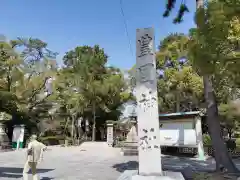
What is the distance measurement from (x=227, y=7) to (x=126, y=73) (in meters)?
20.7

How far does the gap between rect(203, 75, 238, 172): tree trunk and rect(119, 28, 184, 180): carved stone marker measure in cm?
175

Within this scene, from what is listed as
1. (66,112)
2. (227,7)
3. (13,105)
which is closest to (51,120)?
(66,112)

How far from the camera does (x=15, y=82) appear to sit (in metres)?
20.4

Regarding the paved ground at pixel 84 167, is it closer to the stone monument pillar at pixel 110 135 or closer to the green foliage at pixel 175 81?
the green foliage at pixel 175 81

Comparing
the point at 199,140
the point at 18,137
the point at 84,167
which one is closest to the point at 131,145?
the point at 199,140

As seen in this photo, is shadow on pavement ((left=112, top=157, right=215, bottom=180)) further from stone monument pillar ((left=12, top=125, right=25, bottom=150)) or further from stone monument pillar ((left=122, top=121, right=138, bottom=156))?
stone monument pillar ((left=12, top=125, right=25, bottom=150))

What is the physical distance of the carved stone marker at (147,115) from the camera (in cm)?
582

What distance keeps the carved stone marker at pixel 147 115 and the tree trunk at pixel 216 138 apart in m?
1.75

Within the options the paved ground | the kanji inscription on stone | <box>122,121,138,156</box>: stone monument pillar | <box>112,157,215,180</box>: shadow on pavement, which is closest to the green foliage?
<box>122,121,138,156</box>: stone monument pillar

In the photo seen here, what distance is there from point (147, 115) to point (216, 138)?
2.59 meters

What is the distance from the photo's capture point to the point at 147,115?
6117 mm

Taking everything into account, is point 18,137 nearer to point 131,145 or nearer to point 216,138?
point 131,145

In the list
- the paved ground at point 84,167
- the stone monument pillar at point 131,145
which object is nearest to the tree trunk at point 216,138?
the paved ground at point 84,167

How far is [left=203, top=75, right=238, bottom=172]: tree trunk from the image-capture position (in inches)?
275
